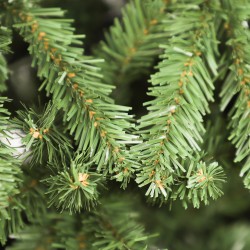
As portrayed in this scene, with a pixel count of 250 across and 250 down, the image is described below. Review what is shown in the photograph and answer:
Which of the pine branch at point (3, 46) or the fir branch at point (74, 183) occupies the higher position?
the pine branch at point (3, 46)

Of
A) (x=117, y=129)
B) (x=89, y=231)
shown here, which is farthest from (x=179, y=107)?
(x=89, y=231)

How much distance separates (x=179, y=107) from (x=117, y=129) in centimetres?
7

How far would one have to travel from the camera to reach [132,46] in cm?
51

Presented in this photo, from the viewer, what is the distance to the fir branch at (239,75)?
41 cm

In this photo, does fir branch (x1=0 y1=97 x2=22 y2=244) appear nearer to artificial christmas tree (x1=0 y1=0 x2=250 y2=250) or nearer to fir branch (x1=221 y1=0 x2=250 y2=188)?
artificial christmas tree (x1=0 y1=0 x2=250 y2=250)

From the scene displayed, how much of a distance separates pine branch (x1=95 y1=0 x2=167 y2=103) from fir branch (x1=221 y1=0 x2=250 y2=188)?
84 millimetres

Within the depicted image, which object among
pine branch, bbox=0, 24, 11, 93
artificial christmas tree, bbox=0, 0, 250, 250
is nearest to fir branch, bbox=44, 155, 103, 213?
artificial christmas tree, bbox=0, 0, 250, 250

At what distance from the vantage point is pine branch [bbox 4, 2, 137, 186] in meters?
0.37

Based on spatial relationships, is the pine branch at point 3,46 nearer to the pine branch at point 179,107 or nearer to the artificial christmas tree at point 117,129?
the artificial christmas tree at point 117,129

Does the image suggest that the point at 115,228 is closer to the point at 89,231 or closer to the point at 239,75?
the point at 89,231

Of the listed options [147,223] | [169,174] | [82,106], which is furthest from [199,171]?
[147,223]

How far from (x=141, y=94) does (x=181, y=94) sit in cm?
14

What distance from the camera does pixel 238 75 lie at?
0.42 m

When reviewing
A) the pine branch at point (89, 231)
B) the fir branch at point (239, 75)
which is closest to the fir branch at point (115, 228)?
the pine branch at point (89, 231)
